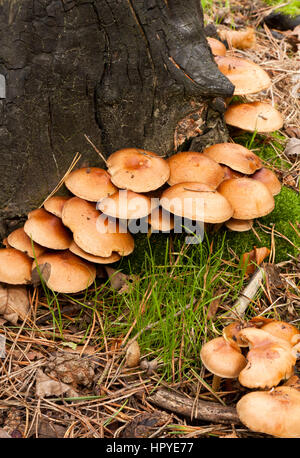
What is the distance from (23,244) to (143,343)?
1.18 m

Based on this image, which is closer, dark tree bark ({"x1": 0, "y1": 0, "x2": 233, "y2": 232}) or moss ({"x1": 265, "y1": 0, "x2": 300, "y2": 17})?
dark tree bark ({"x1": 0, "y1": 0, "x2": 233, "y2": 232})

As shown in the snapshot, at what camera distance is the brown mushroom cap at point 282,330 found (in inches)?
119

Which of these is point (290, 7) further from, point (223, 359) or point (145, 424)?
point (145, 424)

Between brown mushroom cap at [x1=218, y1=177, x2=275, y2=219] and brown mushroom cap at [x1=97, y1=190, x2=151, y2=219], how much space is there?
2.14ft

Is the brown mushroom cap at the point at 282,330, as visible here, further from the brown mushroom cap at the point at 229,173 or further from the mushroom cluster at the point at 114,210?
the brown mushroom cap at the point at 229,173

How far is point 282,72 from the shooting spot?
6.11 m

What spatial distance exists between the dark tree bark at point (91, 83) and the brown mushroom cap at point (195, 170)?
364 millimetres

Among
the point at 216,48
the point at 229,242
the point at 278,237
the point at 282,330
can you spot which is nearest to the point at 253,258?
the point at 229,242

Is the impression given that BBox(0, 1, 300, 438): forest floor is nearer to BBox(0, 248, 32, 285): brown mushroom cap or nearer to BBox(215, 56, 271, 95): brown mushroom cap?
BBox(0, 248, 32, 285): brown mushroom cap

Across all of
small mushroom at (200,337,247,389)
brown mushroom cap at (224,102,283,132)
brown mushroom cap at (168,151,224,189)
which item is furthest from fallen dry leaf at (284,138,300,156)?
small mushroom at (200,337,247,389)

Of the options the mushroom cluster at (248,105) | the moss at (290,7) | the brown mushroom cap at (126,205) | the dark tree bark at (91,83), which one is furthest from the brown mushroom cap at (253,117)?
the moss at (290,7)

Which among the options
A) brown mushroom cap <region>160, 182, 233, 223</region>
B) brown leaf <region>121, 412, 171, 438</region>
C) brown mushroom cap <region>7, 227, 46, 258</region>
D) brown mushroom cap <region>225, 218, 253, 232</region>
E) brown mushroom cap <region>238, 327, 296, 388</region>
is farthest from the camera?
brown mushroom cap <region>225, 218, 253, 232</region>

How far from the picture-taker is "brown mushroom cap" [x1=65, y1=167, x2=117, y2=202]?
3541 mm
